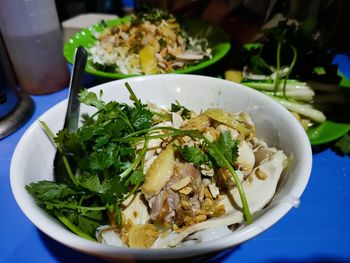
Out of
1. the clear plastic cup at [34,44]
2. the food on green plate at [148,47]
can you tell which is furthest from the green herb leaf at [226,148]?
the clear plastic cup at [34,44]

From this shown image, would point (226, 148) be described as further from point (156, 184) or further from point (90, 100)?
point (90, 100)

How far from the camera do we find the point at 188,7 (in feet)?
6.83

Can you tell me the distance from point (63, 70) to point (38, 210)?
3.60 feet

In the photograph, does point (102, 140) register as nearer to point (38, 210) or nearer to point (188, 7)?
point (38, 210)

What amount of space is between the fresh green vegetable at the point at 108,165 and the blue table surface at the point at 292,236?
18 centimetres

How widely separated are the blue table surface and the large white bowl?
0.20 metres

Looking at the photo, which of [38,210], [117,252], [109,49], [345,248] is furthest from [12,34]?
[345,248]

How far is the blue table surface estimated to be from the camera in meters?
0.82

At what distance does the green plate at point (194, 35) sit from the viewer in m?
1.35

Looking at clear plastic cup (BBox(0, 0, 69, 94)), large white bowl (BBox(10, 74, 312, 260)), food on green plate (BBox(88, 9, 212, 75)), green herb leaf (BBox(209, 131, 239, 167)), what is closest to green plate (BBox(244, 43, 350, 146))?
large white bowl (BBox(10, 74, 312, 260))

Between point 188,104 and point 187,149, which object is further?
point 188,104

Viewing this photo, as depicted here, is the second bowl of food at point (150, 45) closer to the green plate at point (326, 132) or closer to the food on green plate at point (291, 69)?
the food on green plate at point (291, 69)

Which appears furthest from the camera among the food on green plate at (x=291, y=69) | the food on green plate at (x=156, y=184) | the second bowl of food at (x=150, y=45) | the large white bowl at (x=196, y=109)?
the second bowl of food at (x=150, y=45)

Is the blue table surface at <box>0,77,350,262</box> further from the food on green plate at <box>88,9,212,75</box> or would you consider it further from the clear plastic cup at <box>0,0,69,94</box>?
the food on green plate at <box>88,9,212,75</box>
